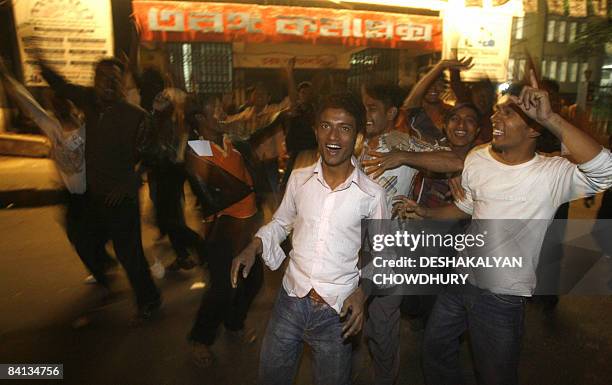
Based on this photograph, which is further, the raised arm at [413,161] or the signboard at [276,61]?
the signboard at [276,61]

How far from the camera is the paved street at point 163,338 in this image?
3129mm

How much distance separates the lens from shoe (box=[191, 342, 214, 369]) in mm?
3170

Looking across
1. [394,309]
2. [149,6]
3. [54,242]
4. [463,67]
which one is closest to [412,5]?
[463,67]

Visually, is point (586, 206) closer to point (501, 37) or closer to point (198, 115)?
point (501, 37)

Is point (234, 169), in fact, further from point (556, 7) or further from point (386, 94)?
point (556, 7)

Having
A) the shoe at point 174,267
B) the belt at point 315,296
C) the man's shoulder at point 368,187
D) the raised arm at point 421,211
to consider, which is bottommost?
the shoe at point 174,267

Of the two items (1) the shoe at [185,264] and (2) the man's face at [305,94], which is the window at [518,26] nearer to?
(2) the man's face at [305,94]

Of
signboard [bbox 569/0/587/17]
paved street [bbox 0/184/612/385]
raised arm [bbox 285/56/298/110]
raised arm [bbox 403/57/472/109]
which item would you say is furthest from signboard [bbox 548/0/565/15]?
raised arm [bbox 285/56/298/110]

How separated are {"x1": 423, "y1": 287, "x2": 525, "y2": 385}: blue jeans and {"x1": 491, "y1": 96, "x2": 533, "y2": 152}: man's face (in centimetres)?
76

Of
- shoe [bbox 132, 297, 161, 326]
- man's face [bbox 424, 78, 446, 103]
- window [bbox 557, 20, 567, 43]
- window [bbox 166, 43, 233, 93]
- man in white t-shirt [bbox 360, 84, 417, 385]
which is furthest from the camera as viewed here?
window [bbox 557, 20, 567, 43]

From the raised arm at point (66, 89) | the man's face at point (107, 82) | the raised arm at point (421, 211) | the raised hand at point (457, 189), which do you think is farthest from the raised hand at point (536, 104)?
the raised arm at point (66, 89)

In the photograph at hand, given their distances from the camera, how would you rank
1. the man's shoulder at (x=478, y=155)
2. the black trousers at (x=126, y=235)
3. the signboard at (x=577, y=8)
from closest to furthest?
the man's shoulder at (x=478, y=155) → the black trousers at (x=126, y=235) → the signboard at (x=577, y=8)

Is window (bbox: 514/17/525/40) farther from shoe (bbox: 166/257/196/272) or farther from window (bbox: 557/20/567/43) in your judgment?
window (bbox: 557/20/567/43)

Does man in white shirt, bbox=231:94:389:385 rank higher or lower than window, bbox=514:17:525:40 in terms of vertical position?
lower
